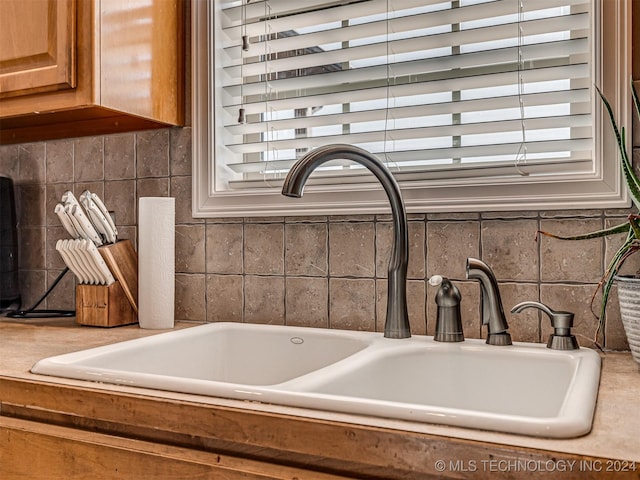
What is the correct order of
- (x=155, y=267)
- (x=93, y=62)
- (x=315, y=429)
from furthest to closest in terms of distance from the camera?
(x=155, y=267)
(x=93, y=62)
(x=315, y=429)

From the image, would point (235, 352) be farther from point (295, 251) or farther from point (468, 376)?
point (468, 376)

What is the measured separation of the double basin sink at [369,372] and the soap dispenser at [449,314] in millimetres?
22

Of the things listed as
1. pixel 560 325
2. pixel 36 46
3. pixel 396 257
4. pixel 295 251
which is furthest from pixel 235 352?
pixel 36 46

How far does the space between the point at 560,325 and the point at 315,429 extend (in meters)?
0.61

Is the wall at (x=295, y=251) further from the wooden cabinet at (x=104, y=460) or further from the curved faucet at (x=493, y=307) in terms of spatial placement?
the wooden cabinet at (x=104, y=460)

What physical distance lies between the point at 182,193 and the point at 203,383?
885 millimetres

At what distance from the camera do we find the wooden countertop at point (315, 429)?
63cm

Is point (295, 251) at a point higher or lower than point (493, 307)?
higher

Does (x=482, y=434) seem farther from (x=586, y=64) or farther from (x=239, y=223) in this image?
(x=239, y=223)

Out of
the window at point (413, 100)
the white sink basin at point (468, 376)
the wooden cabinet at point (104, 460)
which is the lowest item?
the wooden cabinet at point (104, 460)

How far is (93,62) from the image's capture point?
54.2 inches

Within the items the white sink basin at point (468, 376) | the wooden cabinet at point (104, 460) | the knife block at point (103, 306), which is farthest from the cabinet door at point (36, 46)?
the white sink basin at point (468, 376)

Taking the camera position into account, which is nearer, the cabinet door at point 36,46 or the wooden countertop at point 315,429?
the wooden countertop at point 315,429

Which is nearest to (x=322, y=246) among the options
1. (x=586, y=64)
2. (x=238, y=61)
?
(x=238, y=61)
